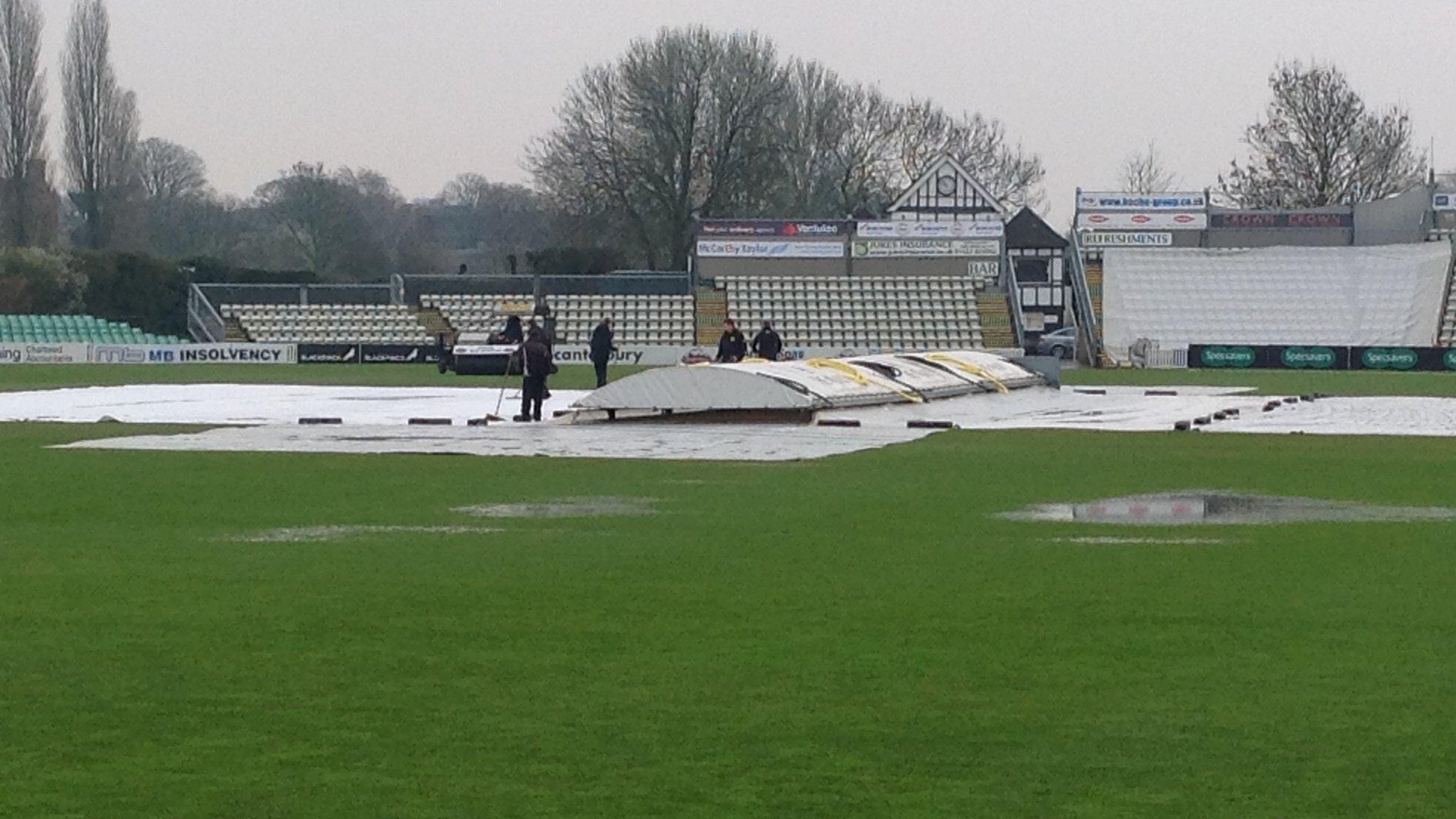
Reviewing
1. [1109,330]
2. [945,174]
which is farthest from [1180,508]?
[945,174]

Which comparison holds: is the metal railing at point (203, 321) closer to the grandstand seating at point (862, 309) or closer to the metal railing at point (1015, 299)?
the grandstand seating at point (862, 309)

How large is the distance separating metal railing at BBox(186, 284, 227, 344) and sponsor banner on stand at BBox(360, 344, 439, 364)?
6.11 meters

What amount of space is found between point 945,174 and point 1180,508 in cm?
7416

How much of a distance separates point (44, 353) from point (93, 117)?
2184 cm

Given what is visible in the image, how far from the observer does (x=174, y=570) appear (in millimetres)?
12758

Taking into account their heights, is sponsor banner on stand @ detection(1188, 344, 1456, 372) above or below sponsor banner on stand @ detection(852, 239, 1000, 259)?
below

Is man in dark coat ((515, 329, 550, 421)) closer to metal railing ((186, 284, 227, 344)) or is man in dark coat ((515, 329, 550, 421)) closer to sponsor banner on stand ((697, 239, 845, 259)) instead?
metal railing ((186, 284, 227, 344))

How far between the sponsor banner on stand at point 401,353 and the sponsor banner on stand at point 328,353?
0.41 metres

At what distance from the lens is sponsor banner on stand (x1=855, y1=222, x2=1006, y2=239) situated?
80750mm

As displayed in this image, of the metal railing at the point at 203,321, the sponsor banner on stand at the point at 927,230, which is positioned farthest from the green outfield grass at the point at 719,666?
the sponsor banner on stand at the point at 927,230

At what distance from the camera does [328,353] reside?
72.2 meters

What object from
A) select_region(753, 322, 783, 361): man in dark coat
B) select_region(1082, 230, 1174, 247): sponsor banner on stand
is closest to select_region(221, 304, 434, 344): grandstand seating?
select_region(1082, 230, 1174, 247): sponsor banner on stand

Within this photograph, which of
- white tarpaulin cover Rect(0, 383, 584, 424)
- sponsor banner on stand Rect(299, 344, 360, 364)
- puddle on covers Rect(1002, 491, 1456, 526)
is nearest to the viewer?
puddle on covers Rect(1002, 491, 1456, 526)

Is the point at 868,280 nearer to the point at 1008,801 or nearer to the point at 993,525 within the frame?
the point at 993,525
